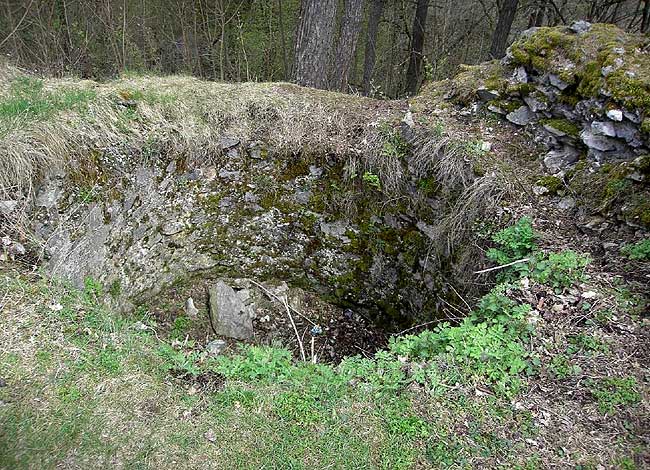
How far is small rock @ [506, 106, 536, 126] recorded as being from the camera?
3986 millimetres

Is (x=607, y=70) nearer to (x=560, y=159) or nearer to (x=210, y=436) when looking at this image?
(x=560, y=159)

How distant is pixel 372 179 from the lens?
407cm

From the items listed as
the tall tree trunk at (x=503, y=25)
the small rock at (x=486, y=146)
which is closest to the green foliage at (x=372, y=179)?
the small rock at (x=486, y=146)

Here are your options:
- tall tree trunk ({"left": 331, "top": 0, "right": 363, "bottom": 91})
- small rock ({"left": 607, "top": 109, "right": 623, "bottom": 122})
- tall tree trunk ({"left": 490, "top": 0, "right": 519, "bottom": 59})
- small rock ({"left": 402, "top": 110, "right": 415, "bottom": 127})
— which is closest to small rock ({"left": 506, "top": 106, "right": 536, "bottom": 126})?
small rock ({"left": 607, "top": 109, "right": 623, "bottom": 122})

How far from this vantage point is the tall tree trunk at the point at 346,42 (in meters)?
5.94

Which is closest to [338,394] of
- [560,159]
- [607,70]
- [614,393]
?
[614,393]

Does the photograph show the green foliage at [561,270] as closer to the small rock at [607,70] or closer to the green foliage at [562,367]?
the green foliage at [562,367]

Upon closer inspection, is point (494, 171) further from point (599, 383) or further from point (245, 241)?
point (245, 241)

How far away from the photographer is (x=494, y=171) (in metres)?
3.61

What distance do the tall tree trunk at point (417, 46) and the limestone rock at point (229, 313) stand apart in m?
5.95

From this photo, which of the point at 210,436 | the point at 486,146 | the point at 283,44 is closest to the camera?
the point at 210,436

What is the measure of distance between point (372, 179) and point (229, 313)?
1934mm

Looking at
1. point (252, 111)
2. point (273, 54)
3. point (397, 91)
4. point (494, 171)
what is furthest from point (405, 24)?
point (494, 171)

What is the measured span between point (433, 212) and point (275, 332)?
1.93 meters
